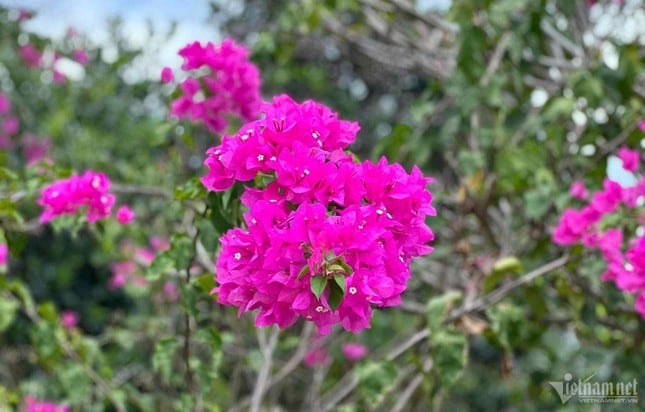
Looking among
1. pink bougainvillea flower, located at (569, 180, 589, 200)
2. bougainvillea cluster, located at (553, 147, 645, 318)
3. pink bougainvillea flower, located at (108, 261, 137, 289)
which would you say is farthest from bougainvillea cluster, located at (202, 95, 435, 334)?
pink bougainvillea flower, located at (108, 261, 137, 289)

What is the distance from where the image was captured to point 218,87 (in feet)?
5.60

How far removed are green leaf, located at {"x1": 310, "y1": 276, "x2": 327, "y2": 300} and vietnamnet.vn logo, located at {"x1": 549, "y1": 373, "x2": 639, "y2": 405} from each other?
1.34 m

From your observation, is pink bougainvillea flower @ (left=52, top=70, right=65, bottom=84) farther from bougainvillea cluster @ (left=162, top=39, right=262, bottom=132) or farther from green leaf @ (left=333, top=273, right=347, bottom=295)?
green leaf @ (left=333, top=273, right=347, bottom=295)

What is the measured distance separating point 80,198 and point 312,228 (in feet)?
2.92

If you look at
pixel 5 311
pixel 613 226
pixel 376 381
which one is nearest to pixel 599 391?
pixel 613 226

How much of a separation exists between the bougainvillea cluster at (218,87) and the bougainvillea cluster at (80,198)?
0.29 m

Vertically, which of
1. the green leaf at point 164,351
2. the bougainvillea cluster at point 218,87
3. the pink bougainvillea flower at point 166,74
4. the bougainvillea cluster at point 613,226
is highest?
the bougainvillea cluster at point 613,226

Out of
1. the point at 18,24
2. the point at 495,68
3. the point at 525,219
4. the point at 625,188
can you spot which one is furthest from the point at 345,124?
the point at 18,24

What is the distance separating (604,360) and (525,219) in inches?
24.1

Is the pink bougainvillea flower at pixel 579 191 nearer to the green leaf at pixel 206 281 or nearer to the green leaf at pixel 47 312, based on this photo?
the green leaf at pixel 206 281

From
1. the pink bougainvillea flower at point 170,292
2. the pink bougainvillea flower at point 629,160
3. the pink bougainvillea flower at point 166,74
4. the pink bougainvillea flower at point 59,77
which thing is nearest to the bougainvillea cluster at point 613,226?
the pink bougainvillea flower at point 629,160

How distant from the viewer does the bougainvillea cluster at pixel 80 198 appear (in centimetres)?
160

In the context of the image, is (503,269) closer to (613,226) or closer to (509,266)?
(509,266)

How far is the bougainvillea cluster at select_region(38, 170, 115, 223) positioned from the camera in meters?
1.60
